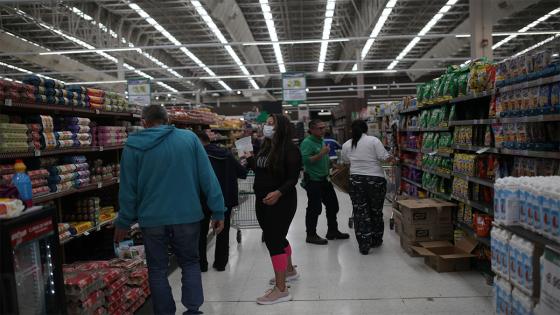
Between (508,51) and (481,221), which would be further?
(508,51)

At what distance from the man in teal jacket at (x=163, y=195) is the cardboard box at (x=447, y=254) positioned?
257 centimetres

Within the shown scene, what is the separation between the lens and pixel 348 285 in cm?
421

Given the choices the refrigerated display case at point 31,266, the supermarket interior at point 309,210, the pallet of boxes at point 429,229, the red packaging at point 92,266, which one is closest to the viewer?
the refrigerated display case at point 31,266

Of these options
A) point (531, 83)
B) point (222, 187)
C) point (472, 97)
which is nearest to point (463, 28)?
point (472, 97)

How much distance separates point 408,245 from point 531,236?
280cm

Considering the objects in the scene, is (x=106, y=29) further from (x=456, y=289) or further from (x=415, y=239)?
(x=456, y=289)

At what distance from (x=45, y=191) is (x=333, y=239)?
12.3 feet

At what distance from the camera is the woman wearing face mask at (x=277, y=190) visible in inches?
145

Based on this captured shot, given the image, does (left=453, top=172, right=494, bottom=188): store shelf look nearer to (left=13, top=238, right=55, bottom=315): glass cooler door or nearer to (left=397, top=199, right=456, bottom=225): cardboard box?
(left=397, top=199, right=456, bottom=225): cardboard box

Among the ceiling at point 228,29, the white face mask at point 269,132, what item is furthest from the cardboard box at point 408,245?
the ceiling at point 228,29

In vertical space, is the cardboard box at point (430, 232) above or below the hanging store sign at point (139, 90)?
below

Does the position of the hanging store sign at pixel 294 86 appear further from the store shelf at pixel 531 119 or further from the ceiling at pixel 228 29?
the store shelf at pixel 531 119

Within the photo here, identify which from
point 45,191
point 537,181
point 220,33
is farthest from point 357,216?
point 220,33

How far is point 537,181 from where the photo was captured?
2.51 metres
